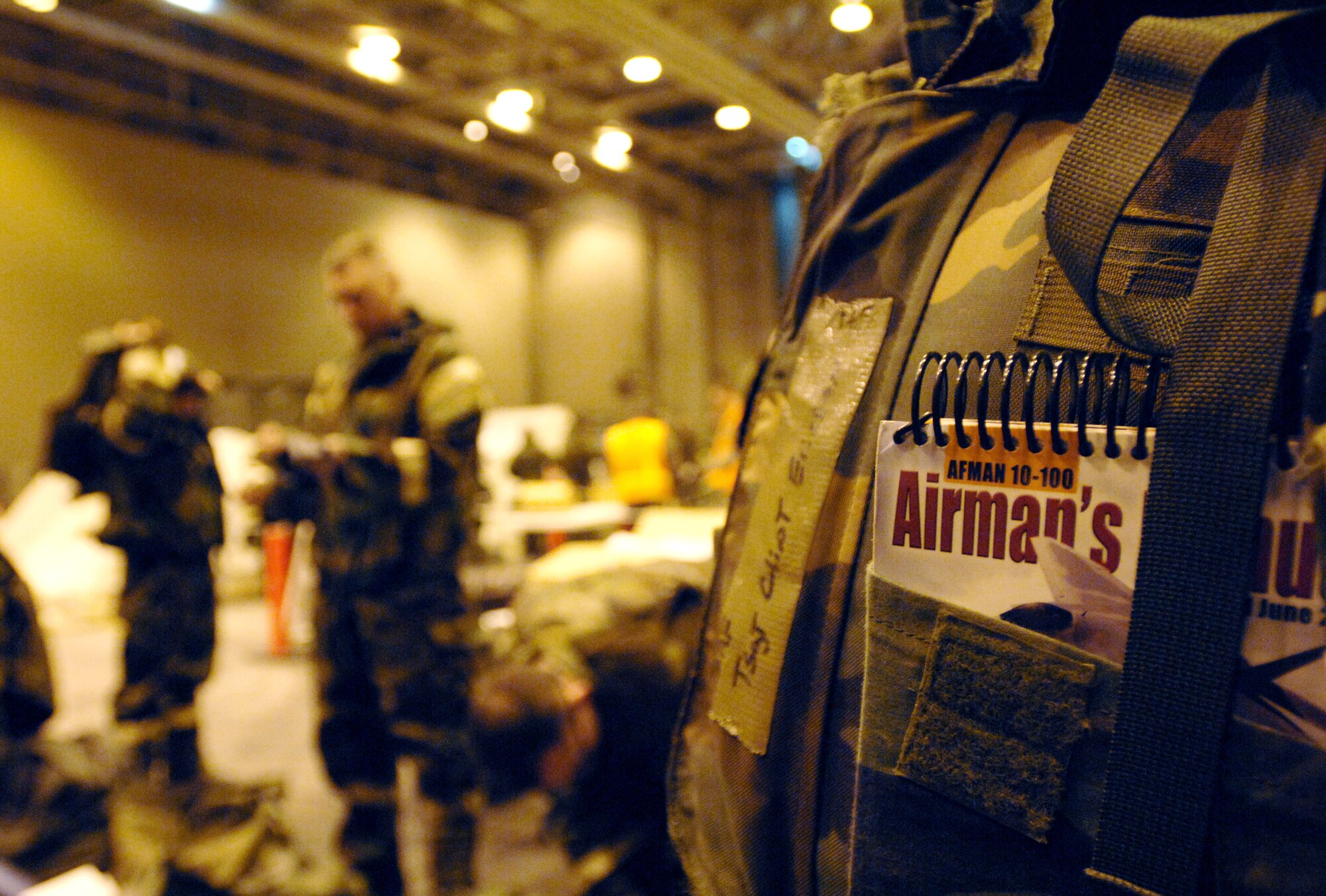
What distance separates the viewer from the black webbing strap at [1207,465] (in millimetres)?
410

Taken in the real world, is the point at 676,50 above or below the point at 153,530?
above

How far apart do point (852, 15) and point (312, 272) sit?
5465 millimetres

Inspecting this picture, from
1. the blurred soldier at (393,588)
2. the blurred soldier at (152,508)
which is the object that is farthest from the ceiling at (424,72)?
the blurred soldier at (152,508)

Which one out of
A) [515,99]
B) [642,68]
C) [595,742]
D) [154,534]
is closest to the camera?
[595,742]

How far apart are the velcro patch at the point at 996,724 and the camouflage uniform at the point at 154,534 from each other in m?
3.10

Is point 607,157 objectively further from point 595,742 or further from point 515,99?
point 595,742

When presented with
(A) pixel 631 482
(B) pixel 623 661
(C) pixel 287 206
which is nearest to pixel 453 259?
(C) pixel 287 206

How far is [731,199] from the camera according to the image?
34.3 ft

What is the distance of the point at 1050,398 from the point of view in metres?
0.49

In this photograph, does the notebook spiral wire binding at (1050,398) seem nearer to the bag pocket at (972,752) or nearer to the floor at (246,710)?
the bag pocket at (972,752)

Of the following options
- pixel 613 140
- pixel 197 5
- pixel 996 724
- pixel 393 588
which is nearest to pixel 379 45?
pixel 197 5

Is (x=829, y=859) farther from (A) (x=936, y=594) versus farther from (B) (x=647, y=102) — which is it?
(B) (x=647, y=102)

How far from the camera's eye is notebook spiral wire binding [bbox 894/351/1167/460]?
46 centimetres

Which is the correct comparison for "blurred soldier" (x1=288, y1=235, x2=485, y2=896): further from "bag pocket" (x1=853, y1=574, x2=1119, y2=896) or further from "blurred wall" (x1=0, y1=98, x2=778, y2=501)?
"bag pocket" (x1=853, y1=574, x2=1119, y2=896)
